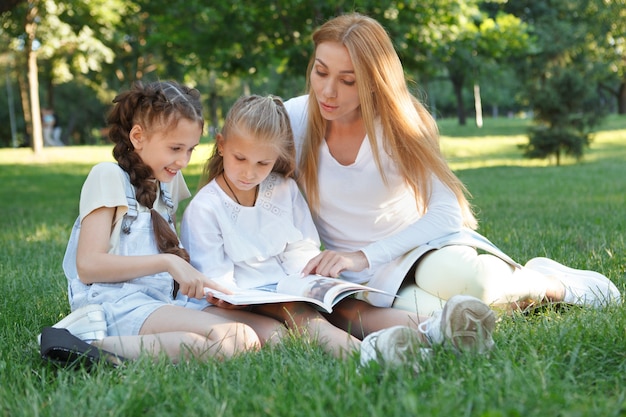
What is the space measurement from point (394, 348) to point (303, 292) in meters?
0.72

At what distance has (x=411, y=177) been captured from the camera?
3.37m

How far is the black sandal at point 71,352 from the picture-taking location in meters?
2.48

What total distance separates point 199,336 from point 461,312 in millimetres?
902

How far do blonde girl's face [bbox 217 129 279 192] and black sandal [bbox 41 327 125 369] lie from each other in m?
0.94

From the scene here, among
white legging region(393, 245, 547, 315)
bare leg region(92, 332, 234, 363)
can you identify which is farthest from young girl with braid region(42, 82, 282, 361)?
white legging region(393, 245, 547, 315)

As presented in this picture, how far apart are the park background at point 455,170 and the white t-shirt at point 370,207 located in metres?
0.49

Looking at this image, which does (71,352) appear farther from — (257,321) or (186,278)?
(257,321)

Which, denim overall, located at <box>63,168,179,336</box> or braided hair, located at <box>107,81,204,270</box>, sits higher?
braided hair, located at <box>107,81,204,270</box>

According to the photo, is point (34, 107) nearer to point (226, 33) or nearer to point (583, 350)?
point (226, 33)

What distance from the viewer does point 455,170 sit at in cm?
1450

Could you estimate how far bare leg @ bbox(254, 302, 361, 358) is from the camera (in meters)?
2.63

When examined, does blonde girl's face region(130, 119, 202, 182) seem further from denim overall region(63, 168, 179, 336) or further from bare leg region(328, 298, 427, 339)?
bare leg region(328, 298, 427, 339)

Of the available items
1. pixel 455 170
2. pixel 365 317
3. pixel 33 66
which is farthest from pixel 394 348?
pixel 33 66

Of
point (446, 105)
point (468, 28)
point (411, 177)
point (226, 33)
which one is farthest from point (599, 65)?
point (446, 105)
